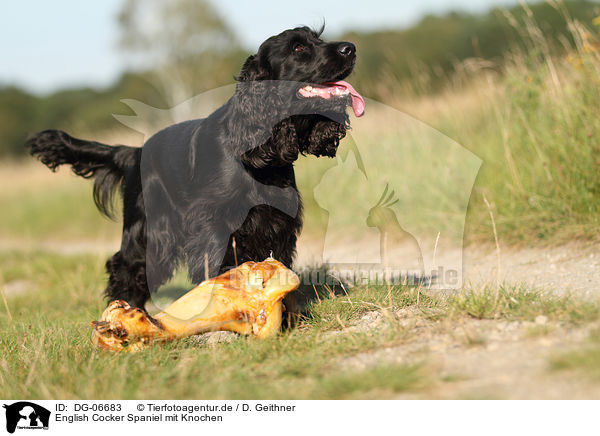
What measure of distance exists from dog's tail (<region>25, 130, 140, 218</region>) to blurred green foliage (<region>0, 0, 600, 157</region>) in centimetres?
24

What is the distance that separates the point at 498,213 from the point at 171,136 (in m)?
2.59

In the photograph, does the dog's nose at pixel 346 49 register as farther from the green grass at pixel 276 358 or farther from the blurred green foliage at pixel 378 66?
the green grass at pixel 276 358

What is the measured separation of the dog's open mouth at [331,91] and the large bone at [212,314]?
89cm

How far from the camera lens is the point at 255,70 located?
9.23ft

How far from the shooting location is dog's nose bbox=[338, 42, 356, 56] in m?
2.68

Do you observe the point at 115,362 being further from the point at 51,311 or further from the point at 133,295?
the point at 51,311

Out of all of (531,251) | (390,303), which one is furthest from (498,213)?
(390,303)

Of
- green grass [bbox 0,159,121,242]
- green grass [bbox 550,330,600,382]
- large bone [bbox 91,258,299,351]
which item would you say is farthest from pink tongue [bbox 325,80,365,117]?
green grass [bbox 0,159,121,242]

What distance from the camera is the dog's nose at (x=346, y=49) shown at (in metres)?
2.68

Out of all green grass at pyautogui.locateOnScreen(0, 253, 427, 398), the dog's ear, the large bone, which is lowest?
green grass at pyautogui.locateOnScreen(0, 253, 427, 398)

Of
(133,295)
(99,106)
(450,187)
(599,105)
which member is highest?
(99,106)
